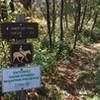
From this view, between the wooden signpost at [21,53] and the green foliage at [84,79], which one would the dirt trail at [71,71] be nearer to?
the green foliage at [84,79]

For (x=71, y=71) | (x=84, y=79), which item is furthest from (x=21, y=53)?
(x=71, y=71)

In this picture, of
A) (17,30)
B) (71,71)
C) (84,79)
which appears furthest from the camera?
(71,71)

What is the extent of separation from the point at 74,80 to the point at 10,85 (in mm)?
4798

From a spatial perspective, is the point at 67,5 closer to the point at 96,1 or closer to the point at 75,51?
the point at 96,1

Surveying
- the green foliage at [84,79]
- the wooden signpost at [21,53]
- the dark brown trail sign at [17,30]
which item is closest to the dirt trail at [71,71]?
the green foliage at [84,79]

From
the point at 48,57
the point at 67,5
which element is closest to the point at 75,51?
the point at 48,57

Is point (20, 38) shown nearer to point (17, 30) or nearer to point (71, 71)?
point (17, 30)

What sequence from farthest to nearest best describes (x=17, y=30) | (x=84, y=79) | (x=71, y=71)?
(x=71, y=71) → (x=84, y=79) → (x=17, y=30)

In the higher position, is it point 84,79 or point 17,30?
point 17,30

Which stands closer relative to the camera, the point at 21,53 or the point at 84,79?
the point at 21,53

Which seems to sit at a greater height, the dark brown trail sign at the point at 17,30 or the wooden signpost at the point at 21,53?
the dark brown trail sign at the point at 17,30

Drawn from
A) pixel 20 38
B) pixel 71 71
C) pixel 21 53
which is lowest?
pixel 71 71

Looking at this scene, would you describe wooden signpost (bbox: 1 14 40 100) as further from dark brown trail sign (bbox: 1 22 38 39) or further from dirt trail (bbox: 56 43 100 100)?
dirt trail (bbox: 56 43 100 100)

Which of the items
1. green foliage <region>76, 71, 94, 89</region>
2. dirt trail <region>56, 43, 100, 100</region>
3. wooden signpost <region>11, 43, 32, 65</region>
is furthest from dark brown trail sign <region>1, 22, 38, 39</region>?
green foliage <region>76, 71, 94, 89</region>
